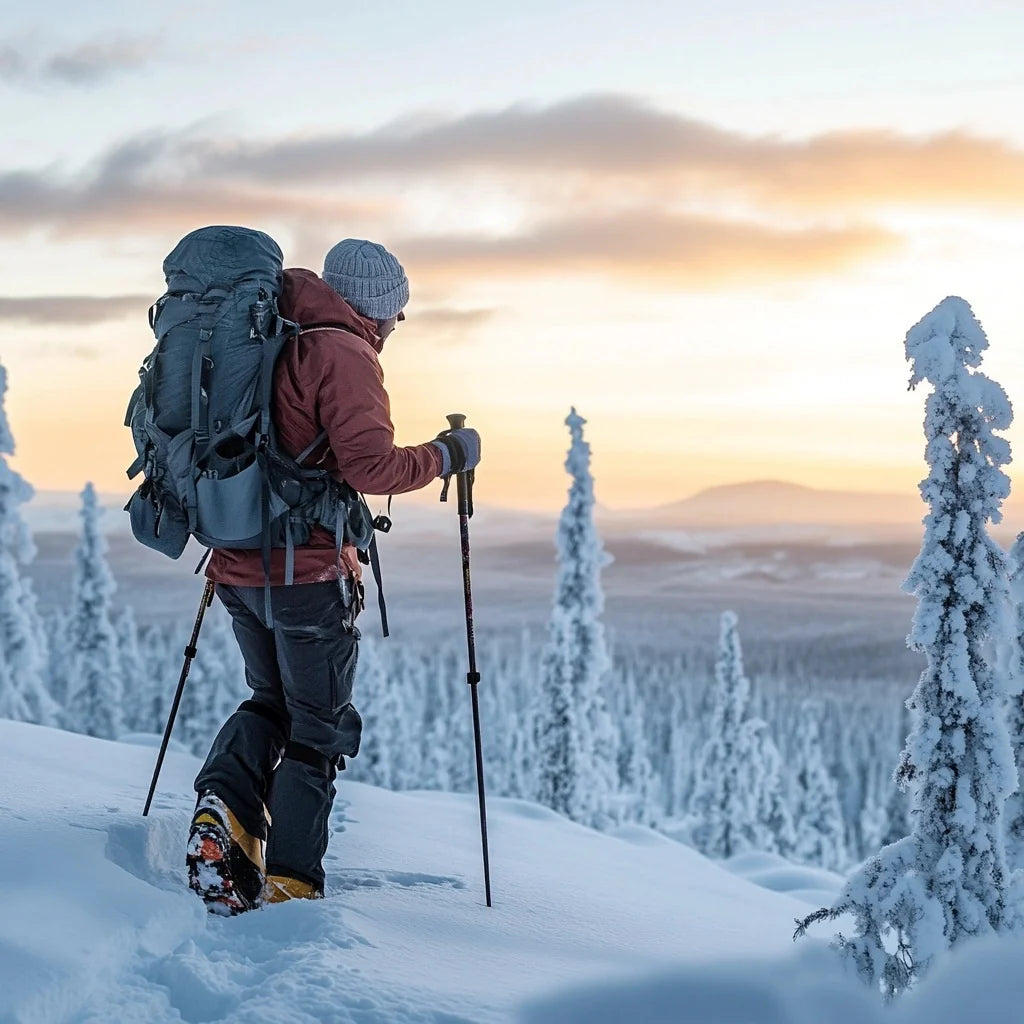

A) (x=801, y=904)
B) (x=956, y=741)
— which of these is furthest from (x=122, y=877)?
(x=801, y=904)

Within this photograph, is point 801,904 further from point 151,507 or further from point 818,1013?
point 151,507

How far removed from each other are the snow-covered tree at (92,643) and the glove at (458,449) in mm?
36975

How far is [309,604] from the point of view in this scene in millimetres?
5199

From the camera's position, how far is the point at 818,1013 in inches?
166

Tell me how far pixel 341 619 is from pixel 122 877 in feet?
5.38

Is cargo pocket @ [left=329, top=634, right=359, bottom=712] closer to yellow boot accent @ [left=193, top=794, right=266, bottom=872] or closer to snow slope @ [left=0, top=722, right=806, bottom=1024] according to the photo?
yellow boot accent @ [left=193, top=794, right=266, bottom=872]

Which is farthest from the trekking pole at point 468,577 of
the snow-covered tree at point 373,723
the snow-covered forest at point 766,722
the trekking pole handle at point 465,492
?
the snow-covered tree at point 373,723

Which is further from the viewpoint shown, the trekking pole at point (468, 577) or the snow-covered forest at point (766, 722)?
the snow-covered forest at point (766, 722)

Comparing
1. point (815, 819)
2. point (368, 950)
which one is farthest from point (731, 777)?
point (368, 950)

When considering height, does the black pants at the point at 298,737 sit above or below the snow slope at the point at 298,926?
above

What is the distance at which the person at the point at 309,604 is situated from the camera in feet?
16.2

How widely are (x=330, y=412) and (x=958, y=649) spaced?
5.04 meters

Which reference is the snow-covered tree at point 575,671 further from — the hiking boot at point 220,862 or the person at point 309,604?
the hiking boot at point 220,862

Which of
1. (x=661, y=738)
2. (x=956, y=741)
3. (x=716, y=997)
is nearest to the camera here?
(x=716, y=997)
